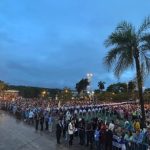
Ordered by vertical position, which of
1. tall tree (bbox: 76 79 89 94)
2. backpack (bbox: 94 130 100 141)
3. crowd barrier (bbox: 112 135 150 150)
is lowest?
crowd barrier (bbox: 112 135 150 150)

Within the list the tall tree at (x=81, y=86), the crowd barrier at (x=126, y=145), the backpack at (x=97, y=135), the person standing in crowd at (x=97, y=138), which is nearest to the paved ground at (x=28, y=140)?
the person standing in crowd at (x=97, y=138)

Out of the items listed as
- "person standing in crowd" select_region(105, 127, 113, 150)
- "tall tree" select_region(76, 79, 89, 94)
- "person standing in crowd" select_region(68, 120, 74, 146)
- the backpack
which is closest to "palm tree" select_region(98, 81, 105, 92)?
"tall tree" select_region(76, 79, 89, 94)

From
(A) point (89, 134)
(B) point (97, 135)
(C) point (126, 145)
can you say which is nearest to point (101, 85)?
(A) point (89, 134)

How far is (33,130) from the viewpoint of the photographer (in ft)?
117

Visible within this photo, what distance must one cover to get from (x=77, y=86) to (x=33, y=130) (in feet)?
239

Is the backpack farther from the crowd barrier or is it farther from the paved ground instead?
the crowd barrier

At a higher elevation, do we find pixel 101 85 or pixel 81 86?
pixel 101 85

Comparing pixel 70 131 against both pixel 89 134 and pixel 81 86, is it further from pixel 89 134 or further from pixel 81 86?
pixel 81 86

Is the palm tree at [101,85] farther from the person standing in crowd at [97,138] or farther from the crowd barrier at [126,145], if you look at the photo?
the crowd barrier at [126,145]

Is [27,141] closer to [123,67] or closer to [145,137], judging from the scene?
[123,67]

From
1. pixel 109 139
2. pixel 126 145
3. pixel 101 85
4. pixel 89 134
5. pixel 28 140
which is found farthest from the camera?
pixel 101 85

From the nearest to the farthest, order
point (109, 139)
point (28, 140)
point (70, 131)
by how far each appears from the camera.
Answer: point (109, 139), point (70, 131), point (28, 140)

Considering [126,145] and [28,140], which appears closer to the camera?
[126,145]

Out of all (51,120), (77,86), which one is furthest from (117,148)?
(77,86)
